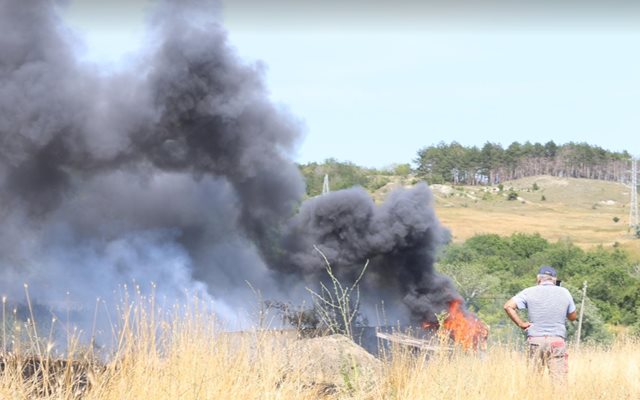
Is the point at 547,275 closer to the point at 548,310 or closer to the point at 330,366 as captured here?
the point at 548,310

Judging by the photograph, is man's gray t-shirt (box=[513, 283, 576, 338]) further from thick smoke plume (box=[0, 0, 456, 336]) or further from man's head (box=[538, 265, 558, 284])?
thick smoke plume (box=[0, 0, 456, 336])

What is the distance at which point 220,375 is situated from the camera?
19.0 feet

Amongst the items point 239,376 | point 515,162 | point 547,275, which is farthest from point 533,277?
point 515,162

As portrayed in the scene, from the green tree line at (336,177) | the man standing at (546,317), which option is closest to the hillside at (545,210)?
the green tree line at (336,177)

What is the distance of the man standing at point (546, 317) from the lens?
8617 millimetres

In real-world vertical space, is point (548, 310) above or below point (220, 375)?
below

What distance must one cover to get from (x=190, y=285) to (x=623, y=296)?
18649 millimetres

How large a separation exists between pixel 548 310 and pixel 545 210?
351ft

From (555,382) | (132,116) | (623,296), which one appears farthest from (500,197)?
(555,382)

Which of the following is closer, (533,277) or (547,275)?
(547,275)

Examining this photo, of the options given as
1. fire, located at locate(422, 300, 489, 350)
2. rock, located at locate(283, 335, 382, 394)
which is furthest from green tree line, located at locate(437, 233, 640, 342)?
rock, located at locate(283, 335, 382, 394)

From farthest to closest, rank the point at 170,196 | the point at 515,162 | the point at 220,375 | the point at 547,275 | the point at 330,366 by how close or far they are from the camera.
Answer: the point at 515,162 < the point at 170,196 < the point at 547,275 < the point at 330,366 < the point at 220,375

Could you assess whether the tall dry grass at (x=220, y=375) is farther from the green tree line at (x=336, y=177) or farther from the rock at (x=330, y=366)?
the green tree line at (x=336, y=177)

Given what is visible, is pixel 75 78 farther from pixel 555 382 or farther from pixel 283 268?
pixel 555 382
